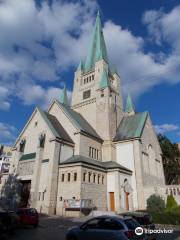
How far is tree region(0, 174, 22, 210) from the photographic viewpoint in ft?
104

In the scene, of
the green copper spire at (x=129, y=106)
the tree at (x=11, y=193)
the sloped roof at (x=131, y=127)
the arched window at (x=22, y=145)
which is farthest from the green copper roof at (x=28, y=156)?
the green copper spire at (x=129, y=106)

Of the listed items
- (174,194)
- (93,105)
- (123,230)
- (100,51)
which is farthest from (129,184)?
→ (100,51)

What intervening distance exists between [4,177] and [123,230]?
30.8 meters

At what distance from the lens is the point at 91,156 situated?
1396 inches

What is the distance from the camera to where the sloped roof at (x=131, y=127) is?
3776 cm

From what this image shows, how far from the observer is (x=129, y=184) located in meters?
33.9

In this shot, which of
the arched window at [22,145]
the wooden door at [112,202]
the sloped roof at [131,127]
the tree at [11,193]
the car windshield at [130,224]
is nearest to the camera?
the car windshield at [130,224]

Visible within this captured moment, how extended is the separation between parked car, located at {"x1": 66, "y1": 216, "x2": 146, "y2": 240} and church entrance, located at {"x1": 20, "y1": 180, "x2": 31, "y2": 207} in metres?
22.5

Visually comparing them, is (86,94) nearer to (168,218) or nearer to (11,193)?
(11,193)

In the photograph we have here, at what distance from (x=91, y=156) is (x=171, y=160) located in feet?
80.0

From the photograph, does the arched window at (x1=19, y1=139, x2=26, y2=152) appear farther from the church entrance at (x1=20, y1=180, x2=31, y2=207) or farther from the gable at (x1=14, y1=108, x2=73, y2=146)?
the church entrance at (x1=20, y1=180, x2=31, y2=207)

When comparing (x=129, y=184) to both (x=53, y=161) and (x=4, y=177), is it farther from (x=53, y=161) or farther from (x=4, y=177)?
(x=4, y=177)

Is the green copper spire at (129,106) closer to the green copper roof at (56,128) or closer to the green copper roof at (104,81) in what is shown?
the green copper roof at (104,81)

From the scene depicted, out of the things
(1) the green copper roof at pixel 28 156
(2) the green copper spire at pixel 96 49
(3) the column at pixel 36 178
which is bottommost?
(3) the column at pixel 36 178
